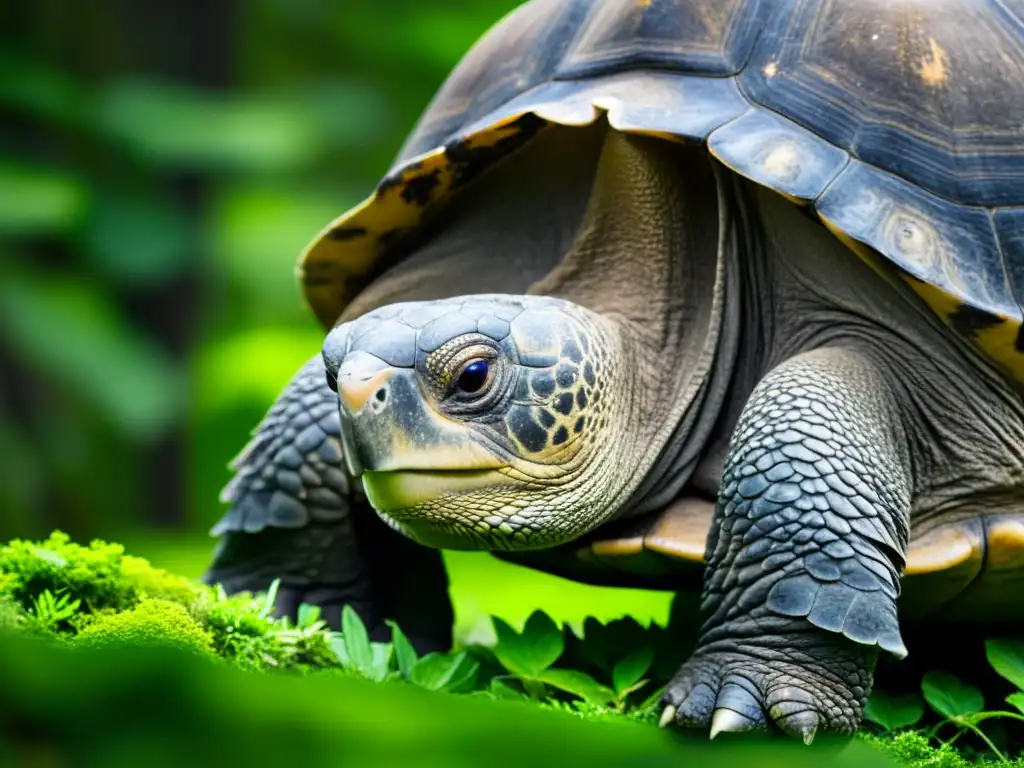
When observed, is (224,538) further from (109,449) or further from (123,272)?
(109,449)

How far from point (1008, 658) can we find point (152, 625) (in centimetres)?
188

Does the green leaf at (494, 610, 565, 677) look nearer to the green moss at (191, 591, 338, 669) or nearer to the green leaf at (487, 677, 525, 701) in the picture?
the green leaf at (487, 677, 525, 701)

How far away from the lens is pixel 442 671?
3.01m

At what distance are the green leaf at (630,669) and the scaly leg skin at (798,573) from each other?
235 mm

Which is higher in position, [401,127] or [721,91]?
[721,91]

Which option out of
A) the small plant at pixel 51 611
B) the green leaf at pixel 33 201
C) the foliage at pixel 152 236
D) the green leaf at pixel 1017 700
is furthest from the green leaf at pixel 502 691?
the foliage at pixel 152 236

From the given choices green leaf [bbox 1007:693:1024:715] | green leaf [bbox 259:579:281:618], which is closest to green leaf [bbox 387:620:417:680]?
green leaf [bbox 259:579:281:618]

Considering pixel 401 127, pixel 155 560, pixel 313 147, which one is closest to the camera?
pixel 155 560

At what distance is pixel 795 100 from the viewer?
10.0ft

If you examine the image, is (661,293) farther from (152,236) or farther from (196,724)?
(152,236)

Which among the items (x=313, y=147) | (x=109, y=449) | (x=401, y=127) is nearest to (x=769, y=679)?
(x=109, y=449)

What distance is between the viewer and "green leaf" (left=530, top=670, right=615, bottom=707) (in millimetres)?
2844

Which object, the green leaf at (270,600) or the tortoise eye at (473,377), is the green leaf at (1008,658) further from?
the green leaf at (270,600)

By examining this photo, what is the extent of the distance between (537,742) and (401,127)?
14.3m
